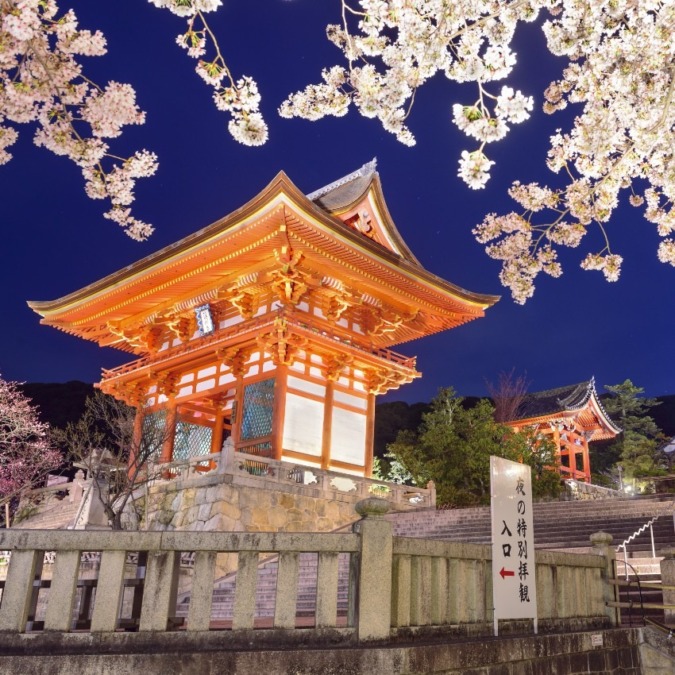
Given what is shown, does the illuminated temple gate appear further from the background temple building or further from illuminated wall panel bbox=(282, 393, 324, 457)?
the background temple building

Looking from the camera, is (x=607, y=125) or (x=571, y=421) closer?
(x=607, y=125)

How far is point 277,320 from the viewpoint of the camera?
19.1 m

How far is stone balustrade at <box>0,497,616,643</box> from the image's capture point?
5094mm

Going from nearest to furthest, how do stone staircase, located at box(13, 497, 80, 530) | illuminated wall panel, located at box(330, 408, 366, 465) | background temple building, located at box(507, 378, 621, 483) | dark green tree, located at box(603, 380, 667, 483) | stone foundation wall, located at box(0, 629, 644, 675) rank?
stone foundation wall, located at box(0, 629, 644, 675) < stone staircase, located at box(13, 497, 80, 530) < illuminated wall panel, located at box(330, 408, 366, 465) < dark green tree, located at box(603, 380, 667, 483) < background temple building, located at box(507, 378, 621, 483)

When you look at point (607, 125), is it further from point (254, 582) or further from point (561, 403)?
point (561, 403)

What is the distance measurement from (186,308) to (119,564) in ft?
60.4

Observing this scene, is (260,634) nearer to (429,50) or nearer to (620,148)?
(429,50)

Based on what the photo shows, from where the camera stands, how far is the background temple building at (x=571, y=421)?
109 ft

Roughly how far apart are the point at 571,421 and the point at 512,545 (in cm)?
2830

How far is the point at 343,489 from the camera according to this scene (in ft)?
61.7

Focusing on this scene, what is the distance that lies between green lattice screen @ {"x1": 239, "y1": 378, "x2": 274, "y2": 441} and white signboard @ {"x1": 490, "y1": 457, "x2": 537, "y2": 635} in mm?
12655

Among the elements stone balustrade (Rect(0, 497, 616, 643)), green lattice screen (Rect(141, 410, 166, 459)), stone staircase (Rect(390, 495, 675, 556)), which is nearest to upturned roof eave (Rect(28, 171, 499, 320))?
green lattice screen (Rect(141, 410, 166, 459))

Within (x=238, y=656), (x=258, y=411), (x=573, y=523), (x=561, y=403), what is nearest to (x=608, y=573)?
(x=238, y=656)

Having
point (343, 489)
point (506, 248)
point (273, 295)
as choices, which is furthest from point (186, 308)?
point (506, 248)
